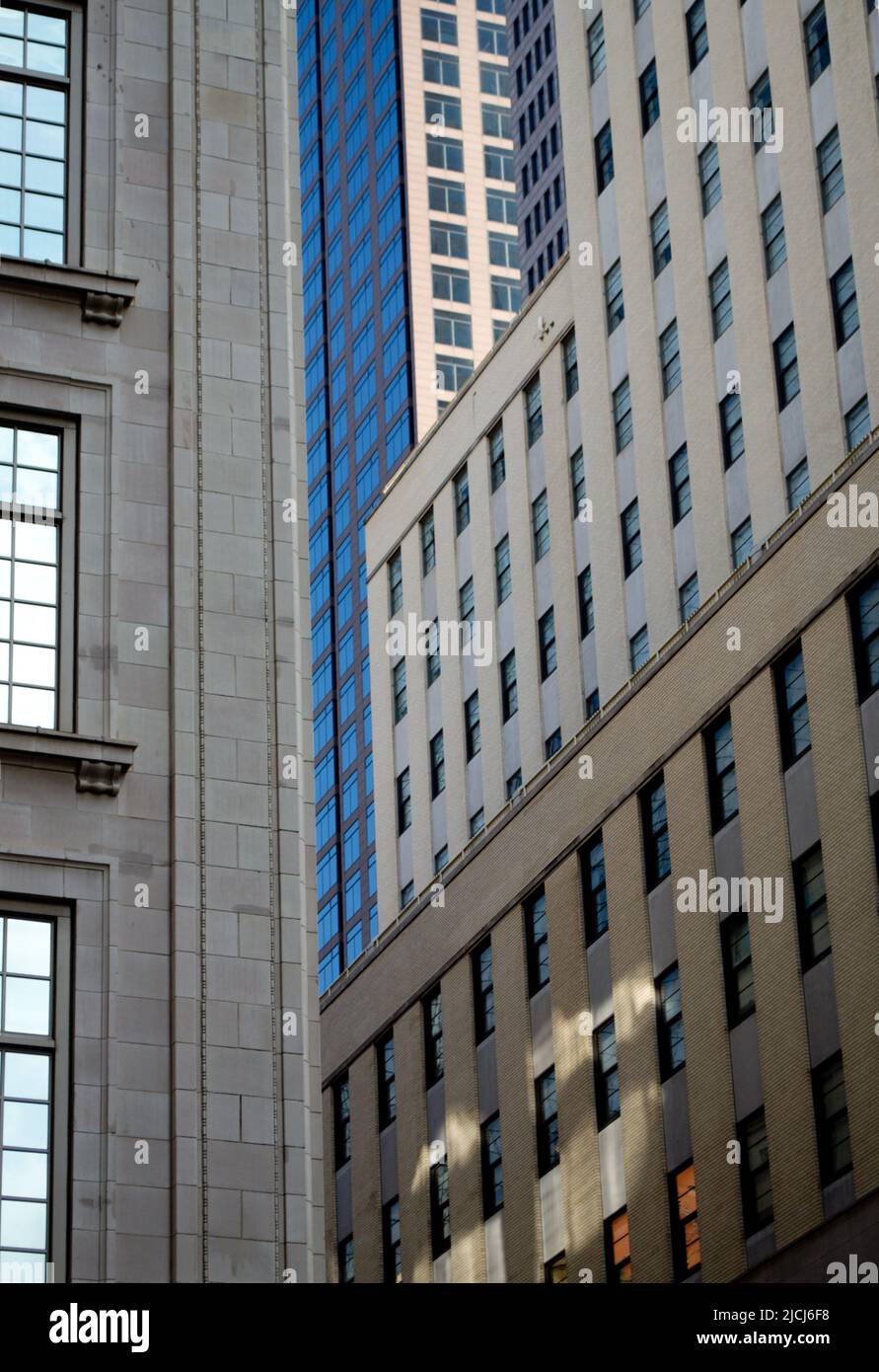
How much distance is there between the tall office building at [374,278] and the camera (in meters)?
129

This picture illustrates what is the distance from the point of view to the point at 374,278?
142 m

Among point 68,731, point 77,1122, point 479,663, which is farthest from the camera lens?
point 479,663

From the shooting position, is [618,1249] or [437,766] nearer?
[618,1249]

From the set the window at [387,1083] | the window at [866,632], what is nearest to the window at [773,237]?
the window at [866,632]

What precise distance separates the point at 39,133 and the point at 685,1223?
3403 cm

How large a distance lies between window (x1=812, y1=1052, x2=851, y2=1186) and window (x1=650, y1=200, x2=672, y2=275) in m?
25.1

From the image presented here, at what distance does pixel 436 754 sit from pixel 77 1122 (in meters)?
54.2

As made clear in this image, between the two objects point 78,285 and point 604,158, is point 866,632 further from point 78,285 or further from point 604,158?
point 78,285

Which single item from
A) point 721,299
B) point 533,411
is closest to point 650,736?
point 721,299

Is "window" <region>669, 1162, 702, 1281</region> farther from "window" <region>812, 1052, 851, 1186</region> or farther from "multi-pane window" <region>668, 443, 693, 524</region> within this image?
"multi-pane window" <region>668, 443, 693, 524</region>

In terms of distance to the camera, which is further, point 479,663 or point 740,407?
point 479,663
